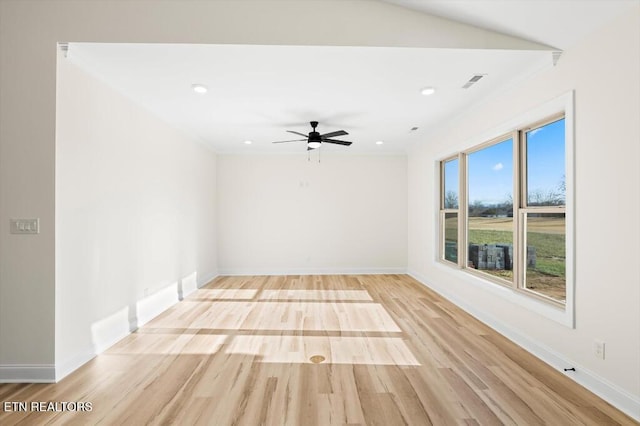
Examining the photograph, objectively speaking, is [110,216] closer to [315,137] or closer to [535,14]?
[315,137]

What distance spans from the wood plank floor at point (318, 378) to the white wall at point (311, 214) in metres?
2.66

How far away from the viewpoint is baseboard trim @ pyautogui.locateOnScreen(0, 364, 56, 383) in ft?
7.88

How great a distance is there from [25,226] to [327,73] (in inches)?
111

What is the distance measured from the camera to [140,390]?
7.49 ft

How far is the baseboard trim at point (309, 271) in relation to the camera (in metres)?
6.59

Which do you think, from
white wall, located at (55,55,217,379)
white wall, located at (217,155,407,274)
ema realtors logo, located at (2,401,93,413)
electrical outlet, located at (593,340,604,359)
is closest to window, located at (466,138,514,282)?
electrical outlet, located at (593,340,604,359)

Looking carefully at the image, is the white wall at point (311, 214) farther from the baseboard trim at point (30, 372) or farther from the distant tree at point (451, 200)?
the baseboard trim at point (30, 372)

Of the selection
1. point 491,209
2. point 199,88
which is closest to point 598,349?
point 491,209

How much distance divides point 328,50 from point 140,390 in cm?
299

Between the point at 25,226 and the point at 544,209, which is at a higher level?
the point at 544,209

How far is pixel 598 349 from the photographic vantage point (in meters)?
2.21

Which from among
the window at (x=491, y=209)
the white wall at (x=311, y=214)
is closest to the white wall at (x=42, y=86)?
the window at (x=491, y=209)

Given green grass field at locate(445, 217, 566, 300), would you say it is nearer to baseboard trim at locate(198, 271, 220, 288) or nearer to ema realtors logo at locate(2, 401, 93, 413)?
ema realtors logo at locate(2, 401, 93, 413)

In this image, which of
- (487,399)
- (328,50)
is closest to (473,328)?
(487,399)
